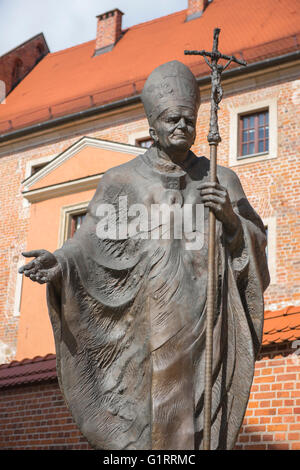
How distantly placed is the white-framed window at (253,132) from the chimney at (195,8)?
20.2 feet

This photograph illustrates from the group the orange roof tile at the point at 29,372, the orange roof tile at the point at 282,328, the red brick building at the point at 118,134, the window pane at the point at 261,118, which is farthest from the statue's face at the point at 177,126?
the window pane at the point at 261,118

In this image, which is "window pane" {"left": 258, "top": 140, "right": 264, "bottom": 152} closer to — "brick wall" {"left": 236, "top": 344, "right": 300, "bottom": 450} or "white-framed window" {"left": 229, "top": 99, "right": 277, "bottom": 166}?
"white-framed window" {"left": 229, "top": 99, "right": 277, "bottom": 166}

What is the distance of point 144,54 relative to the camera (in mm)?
A: 25719

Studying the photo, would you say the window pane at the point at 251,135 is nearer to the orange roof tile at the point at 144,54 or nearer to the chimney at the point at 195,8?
the orange roof tile at the point at 144,54

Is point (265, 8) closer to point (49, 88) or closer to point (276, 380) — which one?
point (49, 88)

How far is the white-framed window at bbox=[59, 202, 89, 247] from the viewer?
2248 cm

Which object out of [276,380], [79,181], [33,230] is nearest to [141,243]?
[276,380]

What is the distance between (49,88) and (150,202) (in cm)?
2395

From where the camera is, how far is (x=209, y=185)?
12.9 feet

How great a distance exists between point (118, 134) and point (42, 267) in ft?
65.4

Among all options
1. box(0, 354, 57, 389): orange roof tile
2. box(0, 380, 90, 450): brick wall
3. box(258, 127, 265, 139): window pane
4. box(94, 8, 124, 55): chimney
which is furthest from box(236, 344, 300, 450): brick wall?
box(94, 8, 124, 55): chimney

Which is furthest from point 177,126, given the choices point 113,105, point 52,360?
point 113,105

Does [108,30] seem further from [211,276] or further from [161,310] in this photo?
[211,276]

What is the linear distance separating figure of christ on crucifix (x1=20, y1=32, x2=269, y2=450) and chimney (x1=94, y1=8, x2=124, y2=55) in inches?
968
